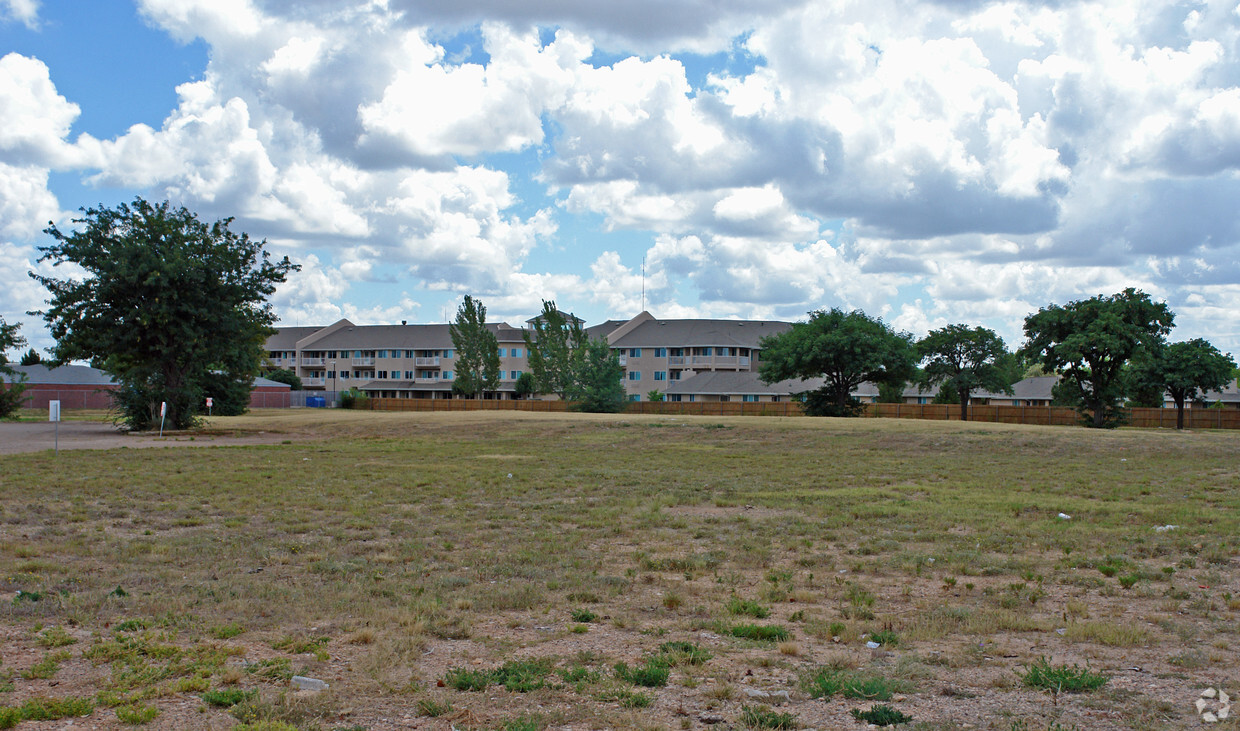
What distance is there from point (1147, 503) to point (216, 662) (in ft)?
56.5

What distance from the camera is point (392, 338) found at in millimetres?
129625

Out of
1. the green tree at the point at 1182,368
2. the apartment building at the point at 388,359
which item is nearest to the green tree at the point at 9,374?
the apartment building at the point at 388,359

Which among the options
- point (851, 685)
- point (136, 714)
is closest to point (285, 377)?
point (136, 714)

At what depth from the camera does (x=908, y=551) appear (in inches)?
486

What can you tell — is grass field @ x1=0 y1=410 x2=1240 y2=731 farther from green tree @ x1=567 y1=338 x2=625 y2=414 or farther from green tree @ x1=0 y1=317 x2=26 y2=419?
green tree @ x1=567 y1=338 x2=625 y2=414

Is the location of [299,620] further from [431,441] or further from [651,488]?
[431,441]

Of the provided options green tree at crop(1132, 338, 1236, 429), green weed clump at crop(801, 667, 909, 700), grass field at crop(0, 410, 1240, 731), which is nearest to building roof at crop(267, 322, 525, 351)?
green tree at crop(1132, 338, 1236, 429)

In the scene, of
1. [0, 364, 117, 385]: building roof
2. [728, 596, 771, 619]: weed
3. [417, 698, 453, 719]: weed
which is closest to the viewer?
[417, 698, 453, 719]: weed

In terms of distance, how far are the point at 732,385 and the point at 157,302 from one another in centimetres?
6863

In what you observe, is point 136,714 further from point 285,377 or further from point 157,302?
point 285,377

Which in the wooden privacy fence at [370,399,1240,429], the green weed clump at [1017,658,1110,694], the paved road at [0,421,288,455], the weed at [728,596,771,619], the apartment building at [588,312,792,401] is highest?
the apartment building at [588,312,792,401]

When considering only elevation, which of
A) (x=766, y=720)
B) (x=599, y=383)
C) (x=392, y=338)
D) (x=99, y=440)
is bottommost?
(x=99, y=440)

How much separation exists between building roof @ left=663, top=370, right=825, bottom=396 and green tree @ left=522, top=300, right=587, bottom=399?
41.0 feet

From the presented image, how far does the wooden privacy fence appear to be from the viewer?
74125mm
